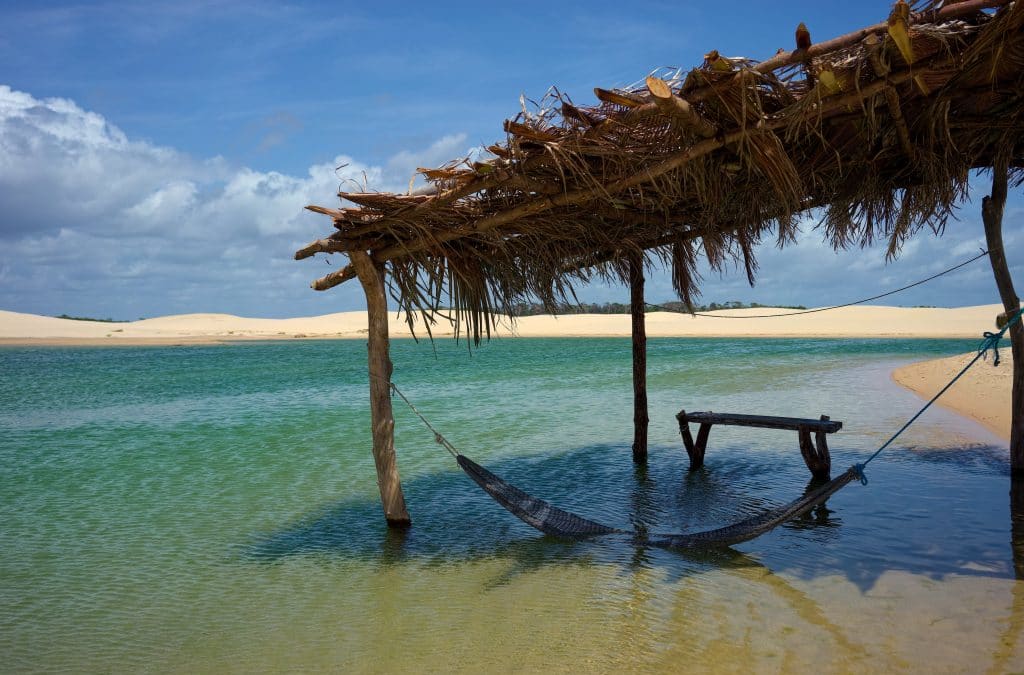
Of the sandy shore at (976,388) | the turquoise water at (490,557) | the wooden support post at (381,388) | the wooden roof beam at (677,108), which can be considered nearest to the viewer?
the wooden roof beam at (677,108)

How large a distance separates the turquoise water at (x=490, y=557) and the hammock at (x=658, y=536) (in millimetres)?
161

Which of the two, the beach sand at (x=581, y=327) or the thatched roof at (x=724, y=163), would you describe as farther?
the beach sand at (x=581, y=327)

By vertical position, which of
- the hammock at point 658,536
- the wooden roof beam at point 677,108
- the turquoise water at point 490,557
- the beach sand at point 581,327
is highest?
the wooden roof beam at point 677,108

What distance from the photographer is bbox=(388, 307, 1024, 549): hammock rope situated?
422cm

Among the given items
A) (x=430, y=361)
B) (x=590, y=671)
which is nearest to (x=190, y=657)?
(x=590, y=671)

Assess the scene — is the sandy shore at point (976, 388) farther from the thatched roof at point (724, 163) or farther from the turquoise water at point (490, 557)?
the thatched roof at point (724, 163)

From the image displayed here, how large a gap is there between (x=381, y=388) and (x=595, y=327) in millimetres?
41544

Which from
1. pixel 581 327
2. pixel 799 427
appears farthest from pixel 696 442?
pixel 581 327

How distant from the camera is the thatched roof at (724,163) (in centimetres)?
344

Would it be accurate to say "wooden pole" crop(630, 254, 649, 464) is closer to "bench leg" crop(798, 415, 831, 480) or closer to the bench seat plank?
the bench seat plank

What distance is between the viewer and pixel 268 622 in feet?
13.0

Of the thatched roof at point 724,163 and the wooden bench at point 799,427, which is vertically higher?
the thatched roof at point 724,163

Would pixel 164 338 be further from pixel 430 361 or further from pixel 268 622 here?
pixel 268 622

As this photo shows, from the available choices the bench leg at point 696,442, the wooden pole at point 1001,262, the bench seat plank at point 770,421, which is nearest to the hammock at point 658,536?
the bench seat plank at point 770,421
